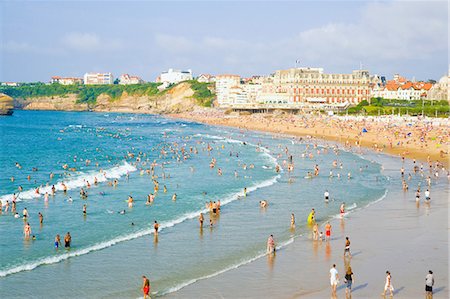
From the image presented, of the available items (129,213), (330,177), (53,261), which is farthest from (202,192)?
(53,261)

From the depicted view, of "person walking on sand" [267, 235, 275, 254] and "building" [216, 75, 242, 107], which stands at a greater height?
"building" [216, 75, 242, 107]

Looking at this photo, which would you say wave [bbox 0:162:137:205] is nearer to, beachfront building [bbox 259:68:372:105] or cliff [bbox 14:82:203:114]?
beachfront building [bbox 259:68:372:105]

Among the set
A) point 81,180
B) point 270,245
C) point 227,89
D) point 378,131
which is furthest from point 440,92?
point 270,245

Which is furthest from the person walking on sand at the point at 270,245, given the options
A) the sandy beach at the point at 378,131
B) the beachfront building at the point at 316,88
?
the beachfront building at the point at 316,88

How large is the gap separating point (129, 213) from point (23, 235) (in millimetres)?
5592

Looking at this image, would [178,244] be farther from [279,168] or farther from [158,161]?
[158,161]

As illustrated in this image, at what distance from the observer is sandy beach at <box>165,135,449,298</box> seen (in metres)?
15.4

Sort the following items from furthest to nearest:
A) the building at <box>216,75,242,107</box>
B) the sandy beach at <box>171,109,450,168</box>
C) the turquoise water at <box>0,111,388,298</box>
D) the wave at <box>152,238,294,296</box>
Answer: the building at <box>216,75,242,107</box>, the sandy beach at <box>171,109,450,168</box>, the turquoise water at <box>0,111,388,298</box>, the wave at <box>152,238,294,296</box>

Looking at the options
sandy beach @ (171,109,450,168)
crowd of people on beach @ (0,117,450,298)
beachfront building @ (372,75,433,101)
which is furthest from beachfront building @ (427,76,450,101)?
crowd of people on beach @ (0,117,450,298)

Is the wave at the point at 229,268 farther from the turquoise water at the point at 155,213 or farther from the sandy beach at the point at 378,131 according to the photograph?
the sandy beach at the point at 378,131

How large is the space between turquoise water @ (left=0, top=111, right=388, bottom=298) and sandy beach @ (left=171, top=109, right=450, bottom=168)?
22.4 ft

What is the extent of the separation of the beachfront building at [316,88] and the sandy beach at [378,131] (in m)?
24.9

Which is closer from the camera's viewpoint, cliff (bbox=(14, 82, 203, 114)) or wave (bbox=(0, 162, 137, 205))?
wave (bbox=(0, 162, 137, 205))

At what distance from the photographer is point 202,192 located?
32.1 meters
